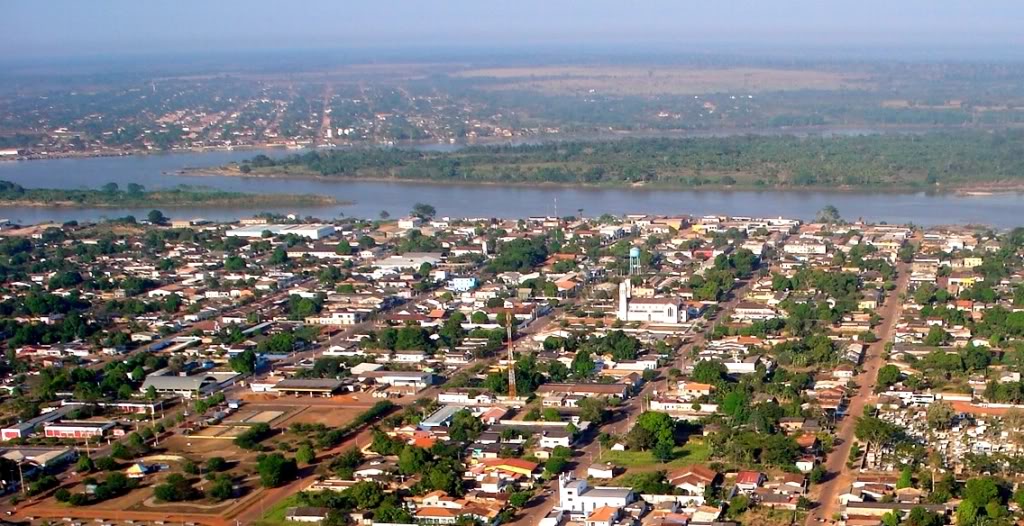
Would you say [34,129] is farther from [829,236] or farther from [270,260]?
[829,236]

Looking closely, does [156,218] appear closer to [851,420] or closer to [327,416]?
[327,416]

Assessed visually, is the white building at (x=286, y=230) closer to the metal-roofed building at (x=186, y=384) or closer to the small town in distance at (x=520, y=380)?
the small town in distance at (x=520, y=380)

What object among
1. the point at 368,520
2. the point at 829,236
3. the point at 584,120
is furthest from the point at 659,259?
the point at 584,120

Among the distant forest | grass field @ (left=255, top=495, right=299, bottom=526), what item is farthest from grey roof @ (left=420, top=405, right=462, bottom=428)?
the distant forest

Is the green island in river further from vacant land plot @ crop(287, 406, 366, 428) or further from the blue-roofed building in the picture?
the blue-roofed building

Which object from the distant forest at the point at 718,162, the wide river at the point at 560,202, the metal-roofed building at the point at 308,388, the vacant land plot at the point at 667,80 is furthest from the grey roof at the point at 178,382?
the vacant land plot at the point at 667,80

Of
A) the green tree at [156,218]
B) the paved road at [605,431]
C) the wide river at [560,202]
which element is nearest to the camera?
the paved road at [605,431]

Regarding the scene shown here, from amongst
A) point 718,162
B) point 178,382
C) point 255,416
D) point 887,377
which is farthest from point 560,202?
point 255,416
